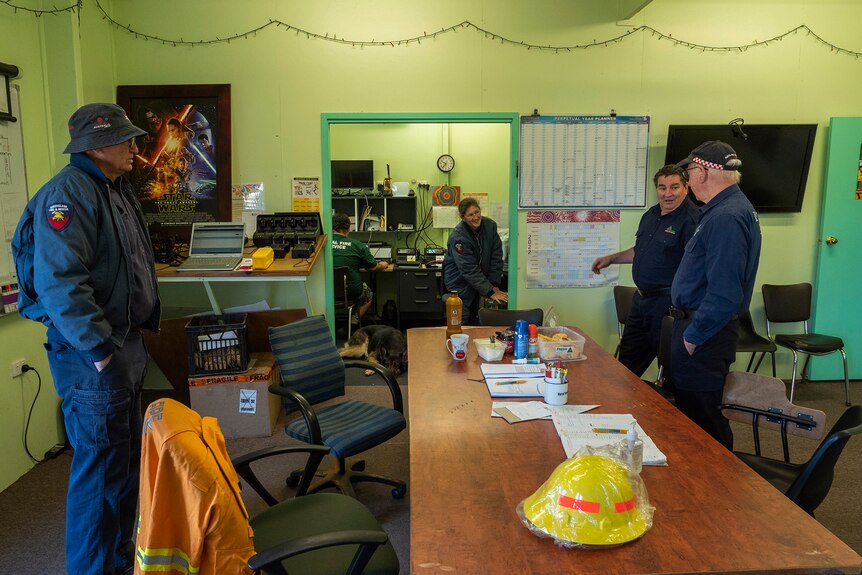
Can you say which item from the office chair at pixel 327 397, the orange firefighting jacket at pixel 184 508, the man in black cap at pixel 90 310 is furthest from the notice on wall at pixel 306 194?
the orange firefighting jacket at pixel 184 508

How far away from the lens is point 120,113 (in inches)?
89.8

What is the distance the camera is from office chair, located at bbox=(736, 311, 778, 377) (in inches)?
166

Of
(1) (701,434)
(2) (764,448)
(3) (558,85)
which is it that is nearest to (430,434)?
(1) (701,434)

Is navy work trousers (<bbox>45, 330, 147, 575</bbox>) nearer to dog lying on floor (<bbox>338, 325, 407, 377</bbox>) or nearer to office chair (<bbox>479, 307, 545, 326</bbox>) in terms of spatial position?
office chair (<bbox>479, 307, 545, 326</bbox>)

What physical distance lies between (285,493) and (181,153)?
268 centimetres

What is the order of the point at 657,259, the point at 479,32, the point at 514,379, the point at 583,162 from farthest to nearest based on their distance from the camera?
the point at 583,162 < the point at 479,32 < the point at 657,259 < the point at 514,379

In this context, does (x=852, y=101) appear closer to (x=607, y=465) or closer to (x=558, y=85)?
(x=558, y=85)

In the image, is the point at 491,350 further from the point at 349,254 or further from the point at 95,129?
the point at 349,254

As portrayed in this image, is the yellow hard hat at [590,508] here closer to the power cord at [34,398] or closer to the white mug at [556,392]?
the white mug at [556,392]

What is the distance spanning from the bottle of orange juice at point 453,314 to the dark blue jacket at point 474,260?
153cm

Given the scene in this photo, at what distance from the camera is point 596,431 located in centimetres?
191

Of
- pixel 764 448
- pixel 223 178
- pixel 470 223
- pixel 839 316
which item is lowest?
pixel 764 448

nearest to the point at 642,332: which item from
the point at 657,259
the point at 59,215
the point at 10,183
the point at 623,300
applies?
the point at 657,259

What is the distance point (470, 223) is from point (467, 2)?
5.30 feet
